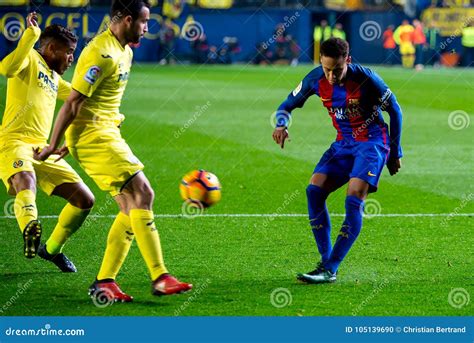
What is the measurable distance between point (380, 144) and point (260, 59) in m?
38.5

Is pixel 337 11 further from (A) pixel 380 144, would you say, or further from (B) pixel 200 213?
(A) pixel 380 144

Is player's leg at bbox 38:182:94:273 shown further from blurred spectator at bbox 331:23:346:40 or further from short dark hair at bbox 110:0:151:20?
blurred spectator at bbox 331:23:346:40

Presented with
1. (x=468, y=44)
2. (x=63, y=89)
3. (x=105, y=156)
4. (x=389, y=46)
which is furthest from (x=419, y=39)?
(x=105, y=156)

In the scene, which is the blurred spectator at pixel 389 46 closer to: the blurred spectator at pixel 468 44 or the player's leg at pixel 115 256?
the blurred spectator at pixel 468 44

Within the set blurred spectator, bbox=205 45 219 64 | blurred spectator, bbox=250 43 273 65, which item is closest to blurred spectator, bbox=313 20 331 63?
blurred spectator, bbox=250 43 273 65

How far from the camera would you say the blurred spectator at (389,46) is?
146 feet

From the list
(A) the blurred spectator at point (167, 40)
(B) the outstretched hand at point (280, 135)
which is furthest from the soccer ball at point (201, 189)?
(A) the blurred spectator at point (167, 40)

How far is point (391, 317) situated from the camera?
663cm

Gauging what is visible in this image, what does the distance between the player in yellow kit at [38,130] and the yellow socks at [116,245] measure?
0.97 meters

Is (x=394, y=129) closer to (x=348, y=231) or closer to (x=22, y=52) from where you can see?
(x=348, y=231)

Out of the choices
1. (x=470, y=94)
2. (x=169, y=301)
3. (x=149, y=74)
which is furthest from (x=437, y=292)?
(x=149, y=74)

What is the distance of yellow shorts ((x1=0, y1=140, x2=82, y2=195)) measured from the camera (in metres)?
7.90

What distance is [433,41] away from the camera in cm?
4453

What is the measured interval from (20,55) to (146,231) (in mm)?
1974
